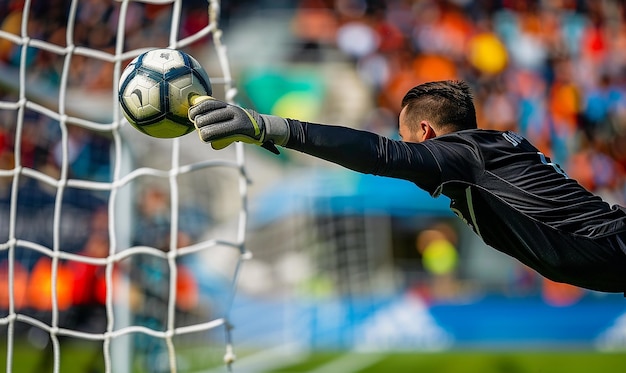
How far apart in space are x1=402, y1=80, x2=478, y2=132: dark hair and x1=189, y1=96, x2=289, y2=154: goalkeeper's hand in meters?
0.84

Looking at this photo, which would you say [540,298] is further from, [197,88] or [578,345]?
[197,88]

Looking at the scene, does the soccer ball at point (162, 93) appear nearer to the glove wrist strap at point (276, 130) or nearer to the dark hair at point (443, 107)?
the glove wrist strap at point (276, 130)

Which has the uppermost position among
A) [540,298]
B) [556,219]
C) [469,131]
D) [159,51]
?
[540,298]

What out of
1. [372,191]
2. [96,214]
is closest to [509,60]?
[372,191]

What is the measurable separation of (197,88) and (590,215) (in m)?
1.75

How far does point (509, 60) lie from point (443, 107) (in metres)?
10.7

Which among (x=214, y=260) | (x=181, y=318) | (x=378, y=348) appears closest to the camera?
(x=181, y=318)

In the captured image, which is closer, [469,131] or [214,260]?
[469,131]

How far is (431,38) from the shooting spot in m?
14.2

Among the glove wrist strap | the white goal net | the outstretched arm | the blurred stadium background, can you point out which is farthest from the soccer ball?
the blurred stadium background

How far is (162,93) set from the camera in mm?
3453

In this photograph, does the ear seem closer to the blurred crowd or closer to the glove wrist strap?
the glove wrist strap

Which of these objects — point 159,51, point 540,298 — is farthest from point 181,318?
point 159,51

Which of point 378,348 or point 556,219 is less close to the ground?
point 378,348
